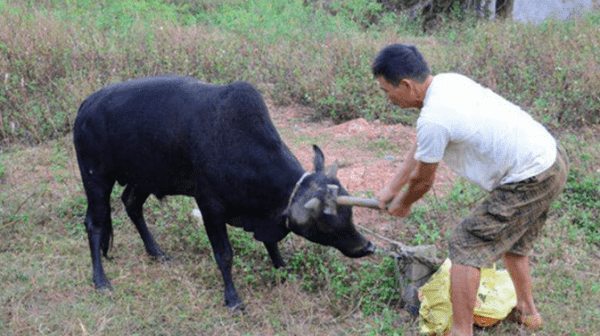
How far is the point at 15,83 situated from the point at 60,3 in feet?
12.1

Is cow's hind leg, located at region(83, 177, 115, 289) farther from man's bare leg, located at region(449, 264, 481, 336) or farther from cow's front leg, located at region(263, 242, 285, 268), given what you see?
man's bare leg, located at region(449, 264, 481, 336)

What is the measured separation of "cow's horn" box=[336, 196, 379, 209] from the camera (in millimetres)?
3809

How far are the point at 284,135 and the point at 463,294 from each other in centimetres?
399

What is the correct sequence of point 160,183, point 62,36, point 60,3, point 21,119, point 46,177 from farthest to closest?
point 60,3 → point 62,36 → point 21,119 → point 46,177 → point 160,183

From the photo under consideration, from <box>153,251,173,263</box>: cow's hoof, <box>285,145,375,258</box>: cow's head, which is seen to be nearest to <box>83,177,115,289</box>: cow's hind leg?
<box>153,251,173,263</box>: cow's hoof

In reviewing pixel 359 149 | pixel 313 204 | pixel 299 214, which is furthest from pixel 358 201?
pixel 359 149

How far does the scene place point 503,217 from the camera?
3.81 m

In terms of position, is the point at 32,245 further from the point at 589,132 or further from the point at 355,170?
the point at 589,132

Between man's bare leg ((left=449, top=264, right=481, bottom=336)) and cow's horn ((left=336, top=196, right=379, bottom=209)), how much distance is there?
1.96 ft

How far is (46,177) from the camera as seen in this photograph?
22.4 feet

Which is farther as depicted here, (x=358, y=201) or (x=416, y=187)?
(x=358, y=201)

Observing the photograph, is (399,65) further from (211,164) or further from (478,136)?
(211,164)

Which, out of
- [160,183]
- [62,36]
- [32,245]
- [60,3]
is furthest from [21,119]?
[60,3]

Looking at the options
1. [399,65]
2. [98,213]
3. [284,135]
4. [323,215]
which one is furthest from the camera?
[284,135]
